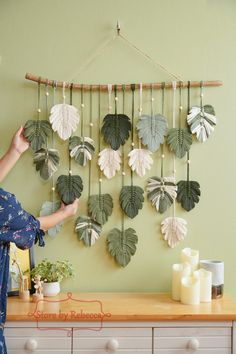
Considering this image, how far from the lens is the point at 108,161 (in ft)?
7.36

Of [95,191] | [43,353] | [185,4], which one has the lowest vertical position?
[43,353]

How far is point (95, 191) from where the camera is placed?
7.43 ft

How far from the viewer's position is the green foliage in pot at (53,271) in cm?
212

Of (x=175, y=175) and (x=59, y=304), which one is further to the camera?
(x=175, y=175)

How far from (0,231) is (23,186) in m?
0.55

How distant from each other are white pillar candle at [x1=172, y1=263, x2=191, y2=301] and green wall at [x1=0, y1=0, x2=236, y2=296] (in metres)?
0.18

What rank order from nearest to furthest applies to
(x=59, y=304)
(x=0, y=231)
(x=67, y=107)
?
1. (x=0, y=231)
2. (x=59, y=304)
3. (x=67, y=107)

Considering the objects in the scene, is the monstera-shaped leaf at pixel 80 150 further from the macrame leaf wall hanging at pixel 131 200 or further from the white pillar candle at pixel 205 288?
the white pillar candle at pixel 205 288

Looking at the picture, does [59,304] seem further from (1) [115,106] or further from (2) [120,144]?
(1) [115,106]

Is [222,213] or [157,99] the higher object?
[157,99]

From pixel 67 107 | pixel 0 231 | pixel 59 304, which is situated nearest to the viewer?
pixel 0 231

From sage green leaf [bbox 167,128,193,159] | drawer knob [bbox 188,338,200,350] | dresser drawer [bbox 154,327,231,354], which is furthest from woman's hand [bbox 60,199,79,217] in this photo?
drawer knob [bbox 188,338,200,350]

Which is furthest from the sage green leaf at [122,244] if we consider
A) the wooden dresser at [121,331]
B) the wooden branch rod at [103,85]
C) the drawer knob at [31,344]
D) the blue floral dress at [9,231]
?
the wooden branch rod at [103,85]

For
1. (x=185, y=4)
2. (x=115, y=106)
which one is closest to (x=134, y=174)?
(x=115, y=106)
